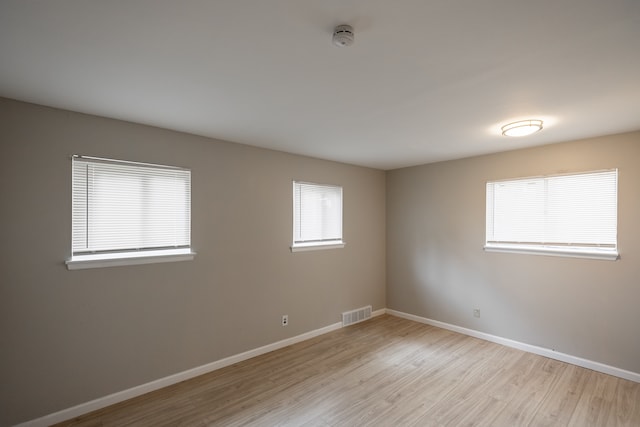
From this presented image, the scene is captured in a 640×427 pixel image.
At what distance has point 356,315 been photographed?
4.70 meters

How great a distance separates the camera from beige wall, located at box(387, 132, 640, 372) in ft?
10.0

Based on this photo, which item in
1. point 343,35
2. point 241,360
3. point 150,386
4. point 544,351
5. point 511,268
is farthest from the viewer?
point 511,268

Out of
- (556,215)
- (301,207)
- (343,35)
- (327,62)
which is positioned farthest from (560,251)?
(343,35)

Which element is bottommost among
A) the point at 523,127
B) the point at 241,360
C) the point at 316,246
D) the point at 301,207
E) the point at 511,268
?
the point at 241,360

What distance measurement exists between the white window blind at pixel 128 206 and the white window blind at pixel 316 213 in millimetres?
1433

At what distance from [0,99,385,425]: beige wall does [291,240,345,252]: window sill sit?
9cm

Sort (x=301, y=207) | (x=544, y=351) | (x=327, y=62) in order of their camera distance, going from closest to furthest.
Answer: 1. (x=327, y=62)
2. (x=544, y=351)
3. (x=301, y=207)

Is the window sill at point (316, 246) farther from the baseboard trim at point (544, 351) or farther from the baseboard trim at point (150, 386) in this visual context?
the baseboard trim at point (544, 351)

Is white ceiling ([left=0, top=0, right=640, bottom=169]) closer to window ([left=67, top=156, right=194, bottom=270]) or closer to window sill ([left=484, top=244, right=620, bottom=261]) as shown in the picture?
window ([left=67, top=156, right=194, bottom=270])

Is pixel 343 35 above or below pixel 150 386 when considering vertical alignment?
above

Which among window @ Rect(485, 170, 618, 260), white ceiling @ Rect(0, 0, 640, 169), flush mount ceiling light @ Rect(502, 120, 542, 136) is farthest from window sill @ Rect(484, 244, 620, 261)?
flush mount ceiling light @ Rect(502, 120, 542, 136)

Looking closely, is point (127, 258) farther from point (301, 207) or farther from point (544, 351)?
point (544, 351)

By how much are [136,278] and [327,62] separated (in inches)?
96.7

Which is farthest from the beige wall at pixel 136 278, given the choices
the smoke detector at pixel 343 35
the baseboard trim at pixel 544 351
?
the smoke detector at pixel 343 35
